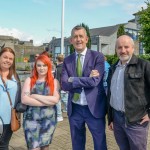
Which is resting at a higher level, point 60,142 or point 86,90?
point 86,90

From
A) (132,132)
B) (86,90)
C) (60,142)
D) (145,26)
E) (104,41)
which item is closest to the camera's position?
(132,132)

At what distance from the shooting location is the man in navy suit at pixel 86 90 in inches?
129

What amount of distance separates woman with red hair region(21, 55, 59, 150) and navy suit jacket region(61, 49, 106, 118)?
22 cm

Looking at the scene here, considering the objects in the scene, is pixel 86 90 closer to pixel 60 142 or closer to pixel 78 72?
pixel 78 72

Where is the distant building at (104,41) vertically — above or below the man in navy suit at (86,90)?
above

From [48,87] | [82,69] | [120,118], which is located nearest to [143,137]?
[120,118]

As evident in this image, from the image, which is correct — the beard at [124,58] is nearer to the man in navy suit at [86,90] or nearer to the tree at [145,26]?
the man in navy suit at [86,90]

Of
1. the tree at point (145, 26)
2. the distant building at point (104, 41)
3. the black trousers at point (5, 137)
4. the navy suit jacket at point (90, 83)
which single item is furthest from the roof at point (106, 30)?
the black trousers at point (5, 137)

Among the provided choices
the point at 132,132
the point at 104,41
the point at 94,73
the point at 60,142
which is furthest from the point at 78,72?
the point at 104,41

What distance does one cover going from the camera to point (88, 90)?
10.8 ft

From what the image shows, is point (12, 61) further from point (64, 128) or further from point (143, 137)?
point (64, 128)

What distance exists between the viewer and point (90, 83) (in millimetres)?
3174

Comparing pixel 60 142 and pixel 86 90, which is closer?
pixel 86 90

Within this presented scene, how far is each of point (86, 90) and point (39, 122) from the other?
2.50 feet
